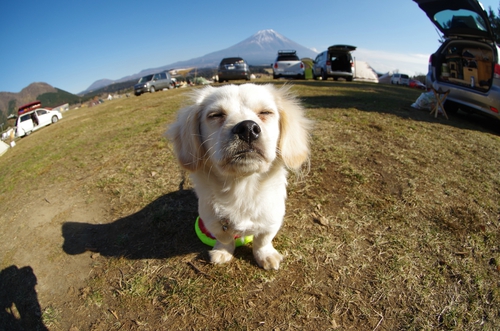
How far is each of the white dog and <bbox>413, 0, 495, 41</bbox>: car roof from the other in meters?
6.01

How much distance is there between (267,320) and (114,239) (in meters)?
1.75

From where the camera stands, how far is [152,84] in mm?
24453

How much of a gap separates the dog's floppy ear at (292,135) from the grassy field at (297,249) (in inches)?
33.1

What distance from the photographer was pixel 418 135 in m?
4.61

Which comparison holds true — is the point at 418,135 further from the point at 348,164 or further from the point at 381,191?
the point at 381,191

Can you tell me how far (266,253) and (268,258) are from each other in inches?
1.8

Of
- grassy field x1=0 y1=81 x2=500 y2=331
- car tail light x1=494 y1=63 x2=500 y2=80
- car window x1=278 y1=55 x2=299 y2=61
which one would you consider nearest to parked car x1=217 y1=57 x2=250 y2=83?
car window x1=278 y1=55 x2=299 y2=61

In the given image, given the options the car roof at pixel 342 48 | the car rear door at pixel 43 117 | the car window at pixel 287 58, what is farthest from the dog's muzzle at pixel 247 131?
the car rear door at pixel 43 117

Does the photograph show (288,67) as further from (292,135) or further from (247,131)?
(247,131)

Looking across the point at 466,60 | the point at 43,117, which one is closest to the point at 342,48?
the point at 466,60

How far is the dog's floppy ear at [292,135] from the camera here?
191cm

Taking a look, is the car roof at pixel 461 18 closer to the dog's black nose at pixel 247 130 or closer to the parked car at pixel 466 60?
the parked car at pixel 466 60

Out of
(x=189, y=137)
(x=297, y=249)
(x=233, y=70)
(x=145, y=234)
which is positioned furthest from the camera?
(x=233, y=70)

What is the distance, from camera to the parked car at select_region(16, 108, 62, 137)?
18866 mm
